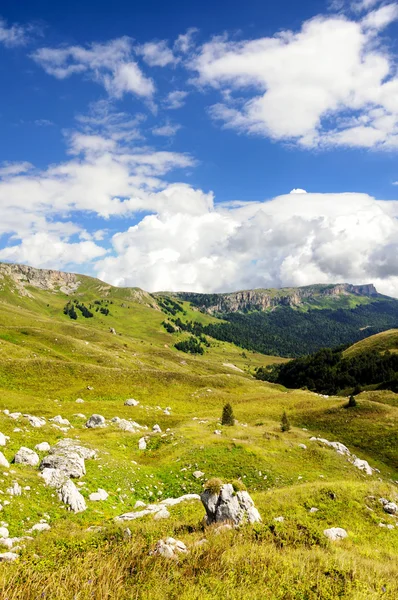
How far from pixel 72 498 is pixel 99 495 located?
2.53m

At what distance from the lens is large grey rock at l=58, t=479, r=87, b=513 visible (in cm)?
1886

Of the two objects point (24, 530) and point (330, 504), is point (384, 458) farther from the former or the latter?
point (24, 530)

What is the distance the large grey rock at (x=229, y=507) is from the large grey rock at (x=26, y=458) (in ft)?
48.4

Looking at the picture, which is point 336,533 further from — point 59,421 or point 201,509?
point 59,421

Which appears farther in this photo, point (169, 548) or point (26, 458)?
point (26, 458)

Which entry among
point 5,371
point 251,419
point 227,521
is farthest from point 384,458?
point 5,371

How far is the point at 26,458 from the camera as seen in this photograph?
75.7 ft

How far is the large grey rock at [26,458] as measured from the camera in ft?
74.6

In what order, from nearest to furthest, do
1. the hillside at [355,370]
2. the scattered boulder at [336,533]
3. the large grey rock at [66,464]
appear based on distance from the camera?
the scattered boulder at [336,533]
the large grey rock at [66,464]
the hillside at [355,370]

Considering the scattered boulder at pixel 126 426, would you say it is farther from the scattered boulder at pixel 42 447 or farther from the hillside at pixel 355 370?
the hillside at pixel 355 370

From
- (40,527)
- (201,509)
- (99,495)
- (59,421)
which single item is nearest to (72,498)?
(99,495)

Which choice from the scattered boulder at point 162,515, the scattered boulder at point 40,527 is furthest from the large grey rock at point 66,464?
the scattered boulder at point 162,515

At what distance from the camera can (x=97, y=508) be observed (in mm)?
19656

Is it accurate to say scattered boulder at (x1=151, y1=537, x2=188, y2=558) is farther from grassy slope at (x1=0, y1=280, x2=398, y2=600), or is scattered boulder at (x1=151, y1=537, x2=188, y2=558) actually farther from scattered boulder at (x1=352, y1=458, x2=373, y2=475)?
scattered boulder at (x1=352, y1=458, x2=373, y2=475)
